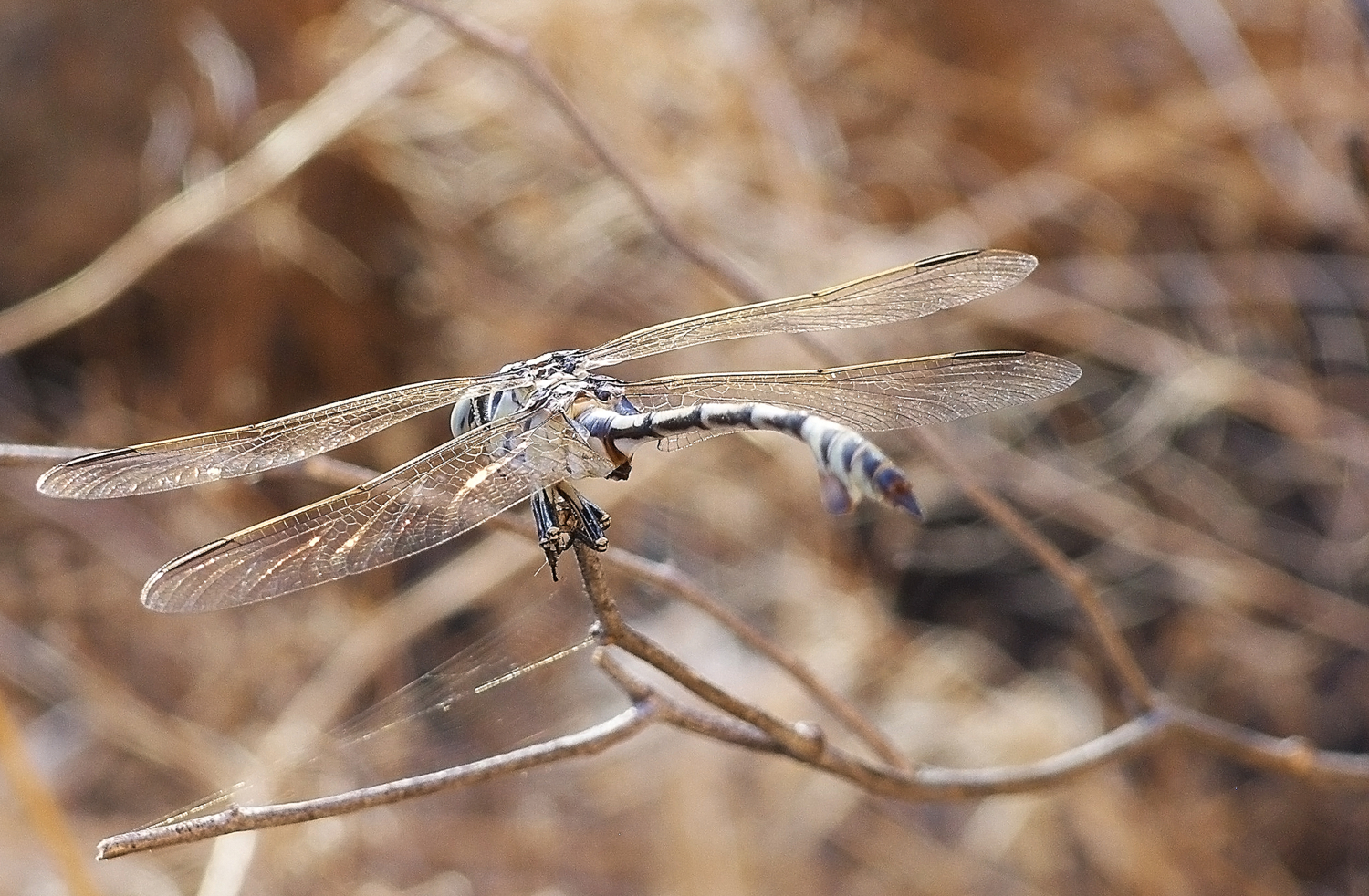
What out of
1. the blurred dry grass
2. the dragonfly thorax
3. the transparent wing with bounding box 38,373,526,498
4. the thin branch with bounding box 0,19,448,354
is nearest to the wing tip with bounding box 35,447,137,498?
the transparent wing with bounding box 38,373,526,498

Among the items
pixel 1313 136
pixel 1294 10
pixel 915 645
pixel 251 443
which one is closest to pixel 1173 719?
pixel 251 443

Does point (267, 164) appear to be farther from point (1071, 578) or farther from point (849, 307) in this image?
point (1071, 578)

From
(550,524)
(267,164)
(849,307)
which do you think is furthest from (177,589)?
(267,164)

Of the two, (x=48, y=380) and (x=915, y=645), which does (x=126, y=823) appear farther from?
(x=915, y=645)

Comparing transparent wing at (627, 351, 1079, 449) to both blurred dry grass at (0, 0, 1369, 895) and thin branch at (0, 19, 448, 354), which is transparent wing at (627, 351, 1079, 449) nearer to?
blurred dry grass at (0, 0, 1369, 895)

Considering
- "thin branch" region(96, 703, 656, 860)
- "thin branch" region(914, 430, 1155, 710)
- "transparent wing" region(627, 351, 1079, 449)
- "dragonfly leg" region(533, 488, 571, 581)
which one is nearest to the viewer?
"thin branch" region(96, 703, 656, 860)

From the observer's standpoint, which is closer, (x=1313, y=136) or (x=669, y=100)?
(x=1313, y=136)
